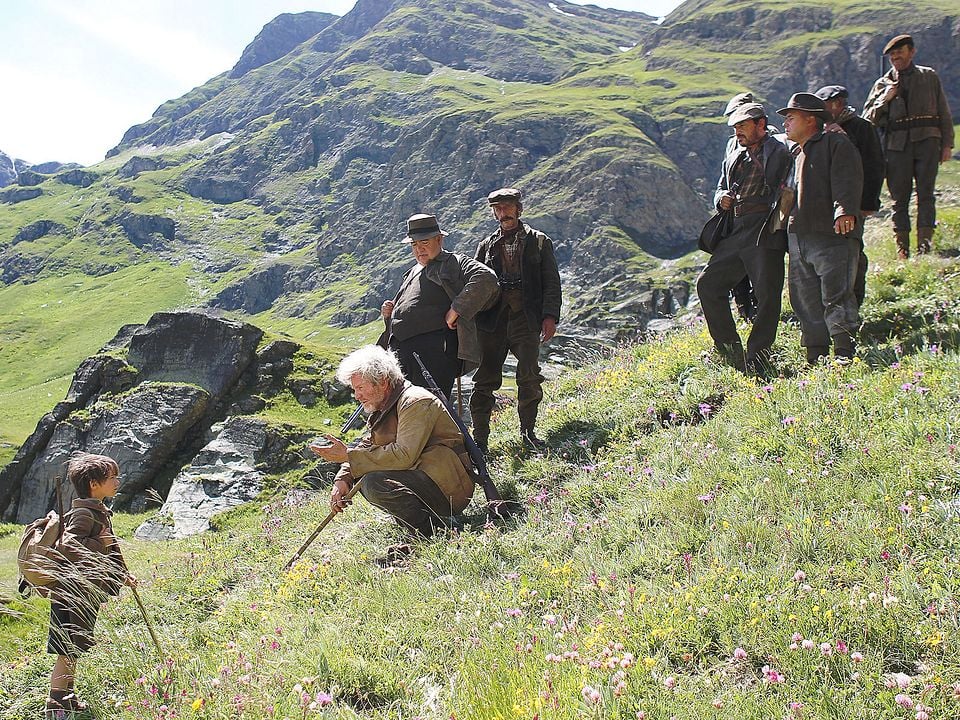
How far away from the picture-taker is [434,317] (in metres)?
8.48

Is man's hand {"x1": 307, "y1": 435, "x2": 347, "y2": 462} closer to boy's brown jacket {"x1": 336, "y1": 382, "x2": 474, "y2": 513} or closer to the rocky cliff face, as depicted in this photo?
boy's brown jacket {"x1": 336, "y1": 382, "x2": 474, "y2": 513}

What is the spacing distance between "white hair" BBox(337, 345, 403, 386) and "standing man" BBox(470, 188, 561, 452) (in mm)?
2390

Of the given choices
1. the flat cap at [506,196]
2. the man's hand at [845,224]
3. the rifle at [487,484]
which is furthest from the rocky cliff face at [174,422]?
the man's hand at [845,224]

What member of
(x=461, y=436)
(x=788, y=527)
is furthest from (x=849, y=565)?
(x=461, y=436)

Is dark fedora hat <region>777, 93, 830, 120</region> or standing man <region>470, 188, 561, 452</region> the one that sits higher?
dark fedora hat <region>777, 93, 830, 120</region>

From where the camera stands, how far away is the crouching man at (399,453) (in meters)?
6.52

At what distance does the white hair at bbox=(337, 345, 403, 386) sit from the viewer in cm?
654

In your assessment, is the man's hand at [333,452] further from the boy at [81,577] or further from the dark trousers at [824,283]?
the dark trousers at [824,283]

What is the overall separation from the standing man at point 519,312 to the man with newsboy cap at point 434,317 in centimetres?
51

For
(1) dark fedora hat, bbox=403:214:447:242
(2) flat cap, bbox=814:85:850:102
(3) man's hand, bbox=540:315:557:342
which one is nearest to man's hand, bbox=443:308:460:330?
(1) dark fedora hat, bbox=403:214:447:242

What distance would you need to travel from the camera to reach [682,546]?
193 inches

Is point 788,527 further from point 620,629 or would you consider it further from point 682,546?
point 620,629

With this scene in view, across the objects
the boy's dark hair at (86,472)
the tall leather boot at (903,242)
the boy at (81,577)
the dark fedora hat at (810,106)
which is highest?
the dark fedora hat at (810,106)

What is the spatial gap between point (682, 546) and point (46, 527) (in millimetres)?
4700
